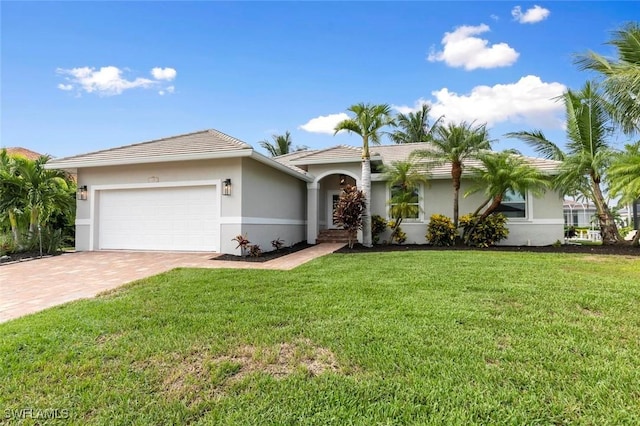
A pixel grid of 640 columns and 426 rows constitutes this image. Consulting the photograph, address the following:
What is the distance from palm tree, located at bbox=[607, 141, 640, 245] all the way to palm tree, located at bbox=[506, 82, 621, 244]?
3.55 ft

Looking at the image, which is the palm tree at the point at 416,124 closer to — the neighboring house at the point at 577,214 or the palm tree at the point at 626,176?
the neighboring house at the point at 577,214

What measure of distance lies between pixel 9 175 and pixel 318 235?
39.1 ft

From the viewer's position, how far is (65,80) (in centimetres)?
1516

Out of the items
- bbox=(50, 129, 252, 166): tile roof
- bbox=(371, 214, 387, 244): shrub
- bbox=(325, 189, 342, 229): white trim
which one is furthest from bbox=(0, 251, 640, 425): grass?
bbox=(325, 189, 342, 229): white trim

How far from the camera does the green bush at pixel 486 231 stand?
13562 millimetres

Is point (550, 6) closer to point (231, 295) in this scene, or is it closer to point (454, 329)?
point (454, 329)

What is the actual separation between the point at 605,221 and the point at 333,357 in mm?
15179

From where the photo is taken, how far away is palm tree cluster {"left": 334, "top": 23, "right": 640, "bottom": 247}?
11281 millimetres

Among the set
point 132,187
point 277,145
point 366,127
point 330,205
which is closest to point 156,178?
point 132,187

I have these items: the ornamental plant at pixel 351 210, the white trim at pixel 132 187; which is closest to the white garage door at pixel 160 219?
the white trim at pixel 132 187

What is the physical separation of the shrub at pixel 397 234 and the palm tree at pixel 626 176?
7.59 m

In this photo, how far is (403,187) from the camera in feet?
48.0

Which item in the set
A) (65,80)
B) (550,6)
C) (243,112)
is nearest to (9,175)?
(65,80)

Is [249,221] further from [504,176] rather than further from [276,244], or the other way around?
[504,176]
